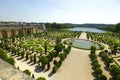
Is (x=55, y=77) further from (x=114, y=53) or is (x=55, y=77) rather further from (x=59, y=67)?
(x=114, y=53)

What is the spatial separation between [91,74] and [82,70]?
→ 5.62ft

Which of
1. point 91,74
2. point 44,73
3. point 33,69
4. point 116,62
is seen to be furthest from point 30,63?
point 116,62

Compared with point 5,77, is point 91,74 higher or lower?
lower

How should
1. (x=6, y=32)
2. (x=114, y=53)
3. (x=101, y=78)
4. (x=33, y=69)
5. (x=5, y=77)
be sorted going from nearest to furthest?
(x=5, y=77) < (x=101, y=78) < (x=33, y=69) < (x=114, y=53) < (x=6, y=32)

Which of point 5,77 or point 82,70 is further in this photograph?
point 82,70

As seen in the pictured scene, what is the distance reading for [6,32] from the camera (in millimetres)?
55656

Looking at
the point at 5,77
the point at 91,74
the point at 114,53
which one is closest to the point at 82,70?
the point at 91,74

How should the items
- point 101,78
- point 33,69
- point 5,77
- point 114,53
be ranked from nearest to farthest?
point 5,77 < point 101,78 < point 33,69 < point 114,53

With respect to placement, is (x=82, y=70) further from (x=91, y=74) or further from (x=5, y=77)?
(x=5, y=77)

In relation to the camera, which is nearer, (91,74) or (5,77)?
(5,77)

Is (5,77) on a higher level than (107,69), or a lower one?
higher

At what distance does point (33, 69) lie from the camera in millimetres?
21875

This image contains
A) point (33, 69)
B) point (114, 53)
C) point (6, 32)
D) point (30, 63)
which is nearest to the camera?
point (33, 69)

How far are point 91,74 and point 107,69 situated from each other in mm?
3632
